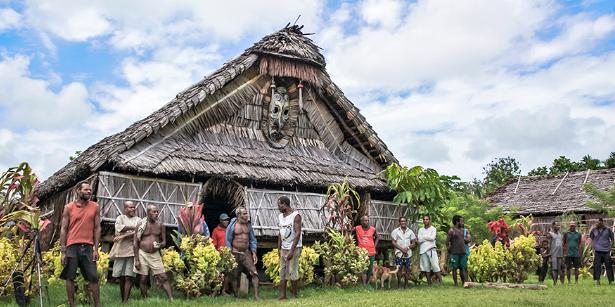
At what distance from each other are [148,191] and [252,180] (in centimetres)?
212

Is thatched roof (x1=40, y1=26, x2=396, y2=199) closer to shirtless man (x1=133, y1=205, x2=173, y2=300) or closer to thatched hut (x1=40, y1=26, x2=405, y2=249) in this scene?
thatched hut (x1=40, y1=26, x2=405, y2=249)

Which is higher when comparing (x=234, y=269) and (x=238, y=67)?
(x=238, y=67)

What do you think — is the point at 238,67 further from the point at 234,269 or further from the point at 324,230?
the point at 234,269

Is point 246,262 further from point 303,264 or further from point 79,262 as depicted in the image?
point 79,262

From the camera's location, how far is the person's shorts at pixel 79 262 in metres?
8.41

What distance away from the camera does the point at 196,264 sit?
34.3ft

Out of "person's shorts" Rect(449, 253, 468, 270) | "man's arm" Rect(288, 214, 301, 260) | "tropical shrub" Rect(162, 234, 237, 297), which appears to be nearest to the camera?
"tropical shrub" Rect(162, 234, 237, 297)

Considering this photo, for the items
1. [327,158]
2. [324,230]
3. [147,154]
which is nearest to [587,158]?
[327,158]

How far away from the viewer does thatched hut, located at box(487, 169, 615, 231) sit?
2414 cm

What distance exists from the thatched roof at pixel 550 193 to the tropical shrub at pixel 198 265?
1672cm

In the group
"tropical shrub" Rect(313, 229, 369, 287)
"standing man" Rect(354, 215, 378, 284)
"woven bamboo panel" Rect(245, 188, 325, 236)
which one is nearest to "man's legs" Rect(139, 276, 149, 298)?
"woven bamboo panel" Rect(245, 188, 325, 236)

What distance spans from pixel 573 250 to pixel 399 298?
6498 mm

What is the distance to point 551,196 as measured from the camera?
85.2 ft

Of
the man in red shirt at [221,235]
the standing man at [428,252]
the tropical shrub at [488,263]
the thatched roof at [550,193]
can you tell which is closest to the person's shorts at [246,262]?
the man in red shirt at [221,235]
